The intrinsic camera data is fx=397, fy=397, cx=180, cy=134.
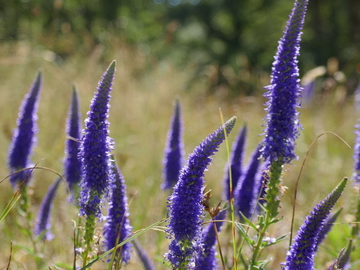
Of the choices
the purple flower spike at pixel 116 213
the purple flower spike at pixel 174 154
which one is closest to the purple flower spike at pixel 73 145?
the purple flower spike at pixel 116 213

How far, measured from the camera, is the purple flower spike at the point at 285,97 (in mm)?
2066

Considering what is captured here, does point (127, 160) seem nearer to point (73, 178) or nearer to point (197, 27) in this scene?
point (73, 178)

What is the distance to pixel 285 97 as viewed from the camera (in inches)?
82.2

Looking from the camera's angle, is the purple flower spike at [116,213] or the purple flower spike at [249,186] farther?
the purple flower spike at [249,186]

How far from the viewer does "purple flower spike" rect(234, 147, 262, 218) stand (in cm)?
286

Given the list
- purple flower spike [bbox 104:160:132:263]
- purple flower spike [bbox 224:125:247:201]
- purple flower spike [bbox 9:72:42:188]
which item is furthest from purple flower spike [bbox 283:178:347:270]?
purple flower spike [bbox 9:72:42:188]

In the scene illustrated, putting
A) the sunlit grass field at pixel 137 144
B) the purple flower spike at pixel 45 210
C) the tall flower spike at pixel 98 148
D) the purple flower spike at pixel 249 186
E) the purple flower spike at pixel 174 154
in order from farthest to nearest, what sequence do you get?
the sunlit grass field at pixel 137 144
the purple flower spike at pixel 174 154
the purple flower spike at pixel 45 210
the purple flower spike at pixel 249 186
the tall flower spike at pixel 98 148

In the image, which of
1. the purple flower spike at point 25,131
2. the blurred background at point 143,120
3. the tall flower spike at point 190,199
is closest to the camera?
the tall flower spike at point 190,199

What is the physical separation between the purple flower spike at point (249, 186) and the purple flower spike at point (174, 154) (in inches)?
36.7

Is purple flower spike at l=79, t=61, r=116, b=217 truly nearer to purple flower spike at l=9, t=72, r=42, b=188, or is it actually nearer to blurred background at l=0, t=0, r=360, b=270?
blurred background at l=0, t=0, r=360, b=270

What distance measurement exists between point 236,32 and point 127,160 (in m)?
22.8

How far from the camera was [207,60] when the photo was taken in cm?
2417

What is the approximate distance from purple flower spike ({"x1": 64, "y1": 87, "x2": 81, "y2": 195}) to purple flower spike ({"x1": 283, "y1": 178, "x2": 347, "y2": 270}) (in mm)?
1745

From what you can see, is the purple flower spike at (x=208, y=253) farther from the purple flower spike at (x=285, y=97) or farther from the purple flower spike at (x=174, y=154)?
the purple flower spike at (x=174, y=154)
